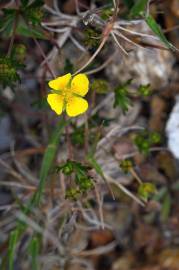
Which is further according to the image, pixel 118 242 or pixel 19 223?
pixel 118 242

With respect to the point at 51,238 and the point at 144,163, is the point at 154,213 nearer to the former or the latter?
the point at 144,163

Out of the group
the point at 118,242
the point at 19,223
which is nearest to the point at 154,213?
the point at 118,242

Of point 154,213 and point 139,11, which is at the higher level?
point 139,11

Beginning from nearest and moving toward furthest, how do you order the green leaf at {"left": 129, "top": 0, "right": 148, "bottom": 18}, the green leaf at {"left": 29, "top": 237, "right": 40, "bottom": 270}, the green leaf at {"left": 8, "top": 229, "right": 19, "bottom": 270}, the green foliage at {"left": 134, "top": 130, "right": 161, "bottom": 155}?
the green leaf at {"left": 129, "top": 0, "right": 148, "bottom": 18} < the green leaf at {"left": 8, "top": 229, "right": 19, "bottom": 270} < the green leaf at {"left": 29, "top": 237, "right": 40, "bottom": 270} < the green foliage at {"left": 134, "top": 130, "right": 161, "bottom": 155}

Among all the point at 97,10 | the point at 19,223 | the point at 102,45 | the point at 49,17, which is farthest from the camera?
the point at 49,17

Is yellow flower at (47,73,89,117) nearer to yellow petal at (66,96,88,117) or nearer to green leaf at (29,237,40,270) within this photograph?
yellow petal at (66,96,88,117)

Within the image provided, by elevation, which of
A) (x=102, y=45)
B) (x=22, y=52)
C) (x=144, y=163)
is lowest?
(x=144, y=163)

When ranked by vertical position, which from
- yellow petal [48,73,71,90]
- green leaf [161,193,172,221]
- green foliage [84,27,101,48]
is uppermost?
green foliage [84,27,101,48]

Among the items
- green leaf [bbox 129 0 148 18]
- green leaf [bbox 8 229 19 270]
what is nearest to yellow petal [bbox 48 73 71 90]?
green leaf [bbox 129 0 148 18]

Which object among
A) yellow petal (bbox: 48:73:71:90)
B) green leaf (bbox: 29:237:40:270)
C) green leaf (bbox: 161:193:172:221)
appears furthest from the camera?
green leaf (bbox: 161:193:172:221)
